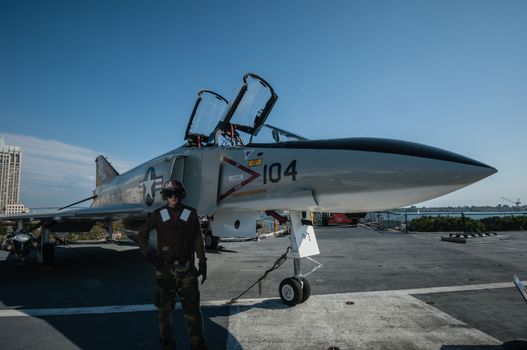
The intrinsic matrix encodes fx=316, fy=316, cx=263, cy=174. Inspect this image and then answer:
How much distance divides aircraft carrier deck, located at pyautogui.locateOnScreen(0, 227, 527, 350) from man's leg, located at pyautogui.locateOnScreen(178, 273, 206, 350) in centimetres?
37

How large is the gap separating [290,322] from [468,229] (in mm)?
20389

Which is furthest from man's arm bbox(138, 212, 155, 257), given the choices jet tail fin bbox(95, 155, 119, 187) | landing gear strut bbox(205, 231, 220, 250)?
jet tail fin bbox(95, 155, 119, 187)

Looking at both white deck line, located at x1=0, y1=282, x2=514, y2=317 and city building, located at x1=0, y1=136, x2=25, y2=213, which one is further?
city building, located at x1=0, y1=136, x2=25, y2=213

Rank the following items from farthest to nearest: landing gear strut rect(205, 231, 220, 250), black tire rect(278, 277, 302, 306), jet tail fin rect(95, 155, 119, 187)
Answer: jet tail fin rect(95, 155, 119, 187)
landing gear strut rect(205, 231, 220, 250)
black tire rect(278, 277, 302, 306)

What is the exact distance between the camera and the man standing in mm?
3064

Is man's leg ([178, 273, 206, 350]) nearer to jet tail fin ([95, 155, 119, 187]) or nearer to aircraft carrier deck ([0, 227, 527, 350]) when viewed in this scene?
aircraft carrier deck ([0, 227, 527, 350])

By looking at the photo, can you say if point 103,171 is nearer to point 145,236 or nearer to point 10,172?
point 145,236

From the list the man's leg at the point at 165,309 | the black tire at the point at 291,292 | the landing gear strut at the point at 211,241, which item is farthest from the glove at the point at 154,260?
the landing gear strut at the point at 211,241

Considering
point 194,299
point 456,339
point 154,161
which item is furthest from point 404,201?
point 154,161

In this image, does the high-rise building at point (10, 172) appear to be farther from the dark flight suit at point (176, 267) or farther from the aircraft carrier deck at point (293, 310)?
the dark flight suit at point (176, 267)

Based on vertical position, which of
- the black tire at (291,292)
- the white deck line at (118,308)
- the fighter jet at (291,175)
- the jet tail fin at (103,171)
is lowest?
the white deck line at (118,308)

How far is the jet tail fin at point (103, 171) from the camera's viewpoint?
15352 millimetres

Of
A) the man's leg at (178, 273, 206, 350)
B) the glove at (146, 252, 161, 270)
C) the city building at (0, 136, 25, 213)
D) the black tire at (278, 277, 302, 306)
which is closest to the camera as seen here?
the man's leg at (178, 273, 206, 350)

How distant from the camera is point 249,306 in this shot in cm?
481
